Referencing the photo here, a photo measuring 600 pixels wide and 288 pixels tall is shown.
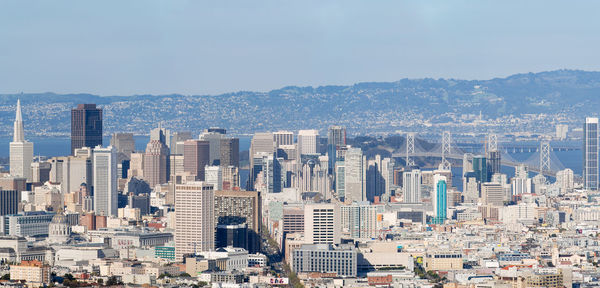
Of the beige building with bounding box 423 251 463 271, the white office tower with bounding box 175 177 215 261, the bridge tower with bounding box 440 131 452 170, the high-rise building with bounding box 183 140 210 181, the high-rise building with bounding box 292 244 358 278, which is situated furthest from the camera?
the bridge tower with bounding box 440 131 452 170

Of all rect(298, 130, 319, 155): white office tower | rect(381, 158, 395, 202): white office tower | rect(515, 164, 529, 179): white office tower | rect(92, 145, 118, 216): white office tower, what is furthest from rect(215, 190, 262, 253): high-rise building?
rect(298, 130, 319, 155): white office tower

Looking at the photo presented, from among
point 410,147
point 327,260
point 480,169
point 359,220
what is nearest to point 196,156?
point 480,169

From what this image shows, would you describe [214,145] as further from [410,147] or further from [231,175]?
[410,147]

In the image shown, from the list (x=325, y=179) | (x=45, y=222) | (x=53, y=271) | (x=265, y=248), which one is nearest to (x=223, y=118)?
(x=325, y=179)

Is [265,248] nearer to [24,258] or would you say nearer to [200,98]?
[24,258]

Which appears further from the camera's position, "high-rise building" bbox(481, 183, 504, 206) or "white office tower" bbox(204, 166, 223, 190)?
"high-rise building" bbox(481, 183, 504, 206)

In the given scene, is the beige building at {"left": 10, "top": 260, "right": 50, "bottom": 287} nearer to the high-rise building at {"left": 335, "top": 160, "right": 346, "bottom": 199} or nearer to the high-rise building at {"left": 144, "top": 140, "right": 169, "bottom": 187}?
the high-rise building at {"left": 335, "top": 160, "right": 346, "bottom": 199}

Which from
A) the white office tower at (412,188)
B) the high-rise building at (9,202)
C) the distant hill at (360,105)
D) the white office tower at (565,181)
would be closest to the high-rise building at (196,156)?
the white office tower at (412,188)

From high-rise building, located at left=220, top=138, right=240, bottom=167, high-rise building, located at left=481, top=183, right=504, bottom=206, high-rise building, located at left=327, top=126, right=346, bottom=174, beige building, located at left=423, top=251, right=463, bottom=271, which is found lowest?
beige building, located at left=423, top=251, right=463, bottom=271
